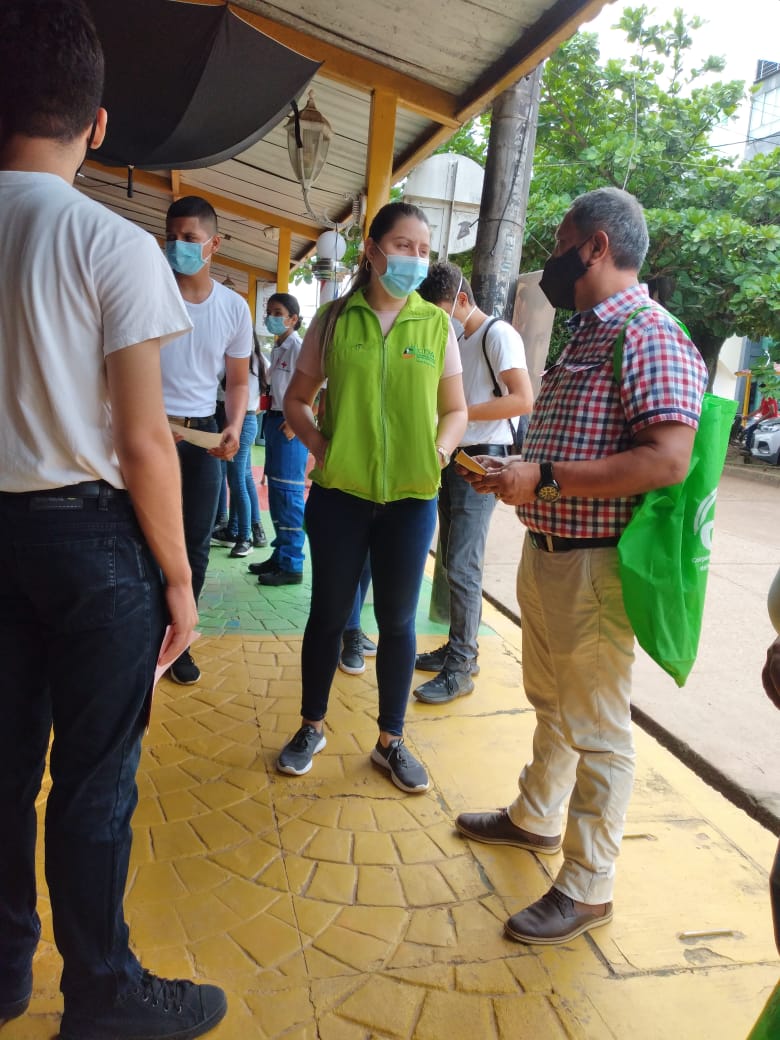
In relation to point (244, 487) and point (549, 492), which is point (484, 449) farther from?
point (244, 487)

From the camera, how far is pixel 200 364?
11.0 feet

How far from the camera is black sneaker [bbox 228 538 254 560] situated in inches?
236

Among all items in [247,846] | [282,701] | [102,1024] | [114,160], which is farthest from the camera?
[114,160]

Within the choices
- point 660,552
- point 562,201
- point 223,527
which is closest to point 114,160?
point 223,527

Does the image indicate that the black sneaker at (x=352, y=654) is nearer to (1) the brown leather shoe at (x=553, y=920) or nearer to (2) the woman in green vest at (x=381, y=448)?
(2) the woman in green vest at (x=381, y=448)

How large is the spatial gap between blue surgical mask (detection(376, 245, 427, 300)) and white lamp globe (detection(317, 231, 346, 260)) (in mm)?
5669

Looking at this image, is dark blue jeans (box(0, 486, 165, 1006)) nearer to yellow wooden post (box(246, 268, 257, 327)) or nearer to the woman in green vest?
the woman in green vest

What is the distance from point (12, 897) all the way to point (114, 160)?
4631 mm

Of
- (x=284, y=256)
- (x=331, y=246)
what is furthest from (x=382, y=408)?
(x=284, y=256)

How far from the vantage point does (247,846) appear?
2.40 meters

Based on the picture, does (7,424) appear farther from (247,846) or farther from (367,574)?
(367,574)

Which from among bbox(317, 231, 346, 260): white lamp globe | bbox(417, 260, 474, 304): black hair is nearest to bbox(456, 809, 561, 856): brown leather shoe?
bbox(417, 260, 474, 304): black hair

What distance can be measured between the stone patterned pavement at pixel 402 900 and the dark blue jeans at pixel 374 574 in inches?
16.1

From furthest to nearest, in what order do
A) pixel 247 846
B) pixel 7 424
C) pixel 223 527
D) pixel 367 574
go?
1. pixel 223 527
2. pixel 367 574
3. pixel 247 846
4. pixel 7 424
